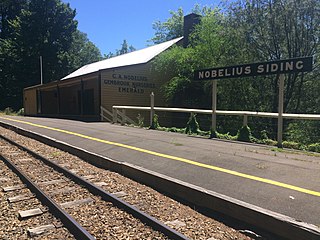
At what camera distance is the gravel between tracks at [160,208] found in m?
3.88

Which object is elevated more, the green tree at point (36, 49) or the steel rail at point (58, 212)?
the green tree at point (36, 49)

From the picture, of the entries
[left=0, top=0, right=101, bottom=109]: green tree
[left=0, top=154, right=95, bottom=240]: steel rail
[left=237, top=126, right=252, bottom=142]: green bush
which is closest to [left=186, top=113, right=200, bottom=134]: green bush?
[left=237, top=126, right=252, bottom=142]: green bush

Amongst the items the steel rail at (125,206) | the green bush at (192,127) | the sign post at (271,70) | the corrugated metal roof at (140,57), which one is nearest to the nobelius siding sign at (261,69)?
the sign post at (271,70)

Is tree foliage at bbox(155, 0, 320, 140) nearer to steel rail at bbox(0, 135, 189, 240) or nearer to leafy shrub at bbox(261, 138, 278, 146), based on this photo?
leafy shrub at bbox(261, 138, 278, 146)

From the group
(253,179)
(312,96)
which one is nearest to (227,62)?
(312,96)

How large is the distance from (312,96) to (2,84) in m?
42.4

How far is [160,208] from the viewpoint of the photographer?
471 centimetres

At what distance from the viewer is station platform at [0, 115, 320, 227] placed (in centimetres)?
433

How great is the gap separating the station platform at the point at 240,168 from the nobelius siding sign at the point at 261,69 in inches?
93.0

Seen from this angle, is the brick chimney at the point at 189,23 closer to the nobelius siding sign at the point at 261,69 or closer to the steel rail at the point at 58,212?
the nobelius siding sign at the point at 261,69

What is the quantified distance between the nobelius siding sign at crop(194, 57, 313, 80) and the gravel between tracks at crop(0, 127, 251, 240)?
5.53 m

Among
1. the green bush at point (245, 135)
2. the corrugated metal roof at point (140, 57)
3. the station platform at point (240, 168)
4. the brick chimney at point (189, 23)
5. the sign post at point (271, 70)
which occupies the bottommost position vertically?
the station platform at point (240, 168)

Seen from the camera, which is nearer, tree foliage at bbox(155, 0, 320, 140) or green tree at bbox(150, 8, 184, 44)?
tree foliage at bbox(155, 0, 320, 140)

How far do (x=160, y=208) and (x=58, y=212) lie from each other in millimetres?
1518
